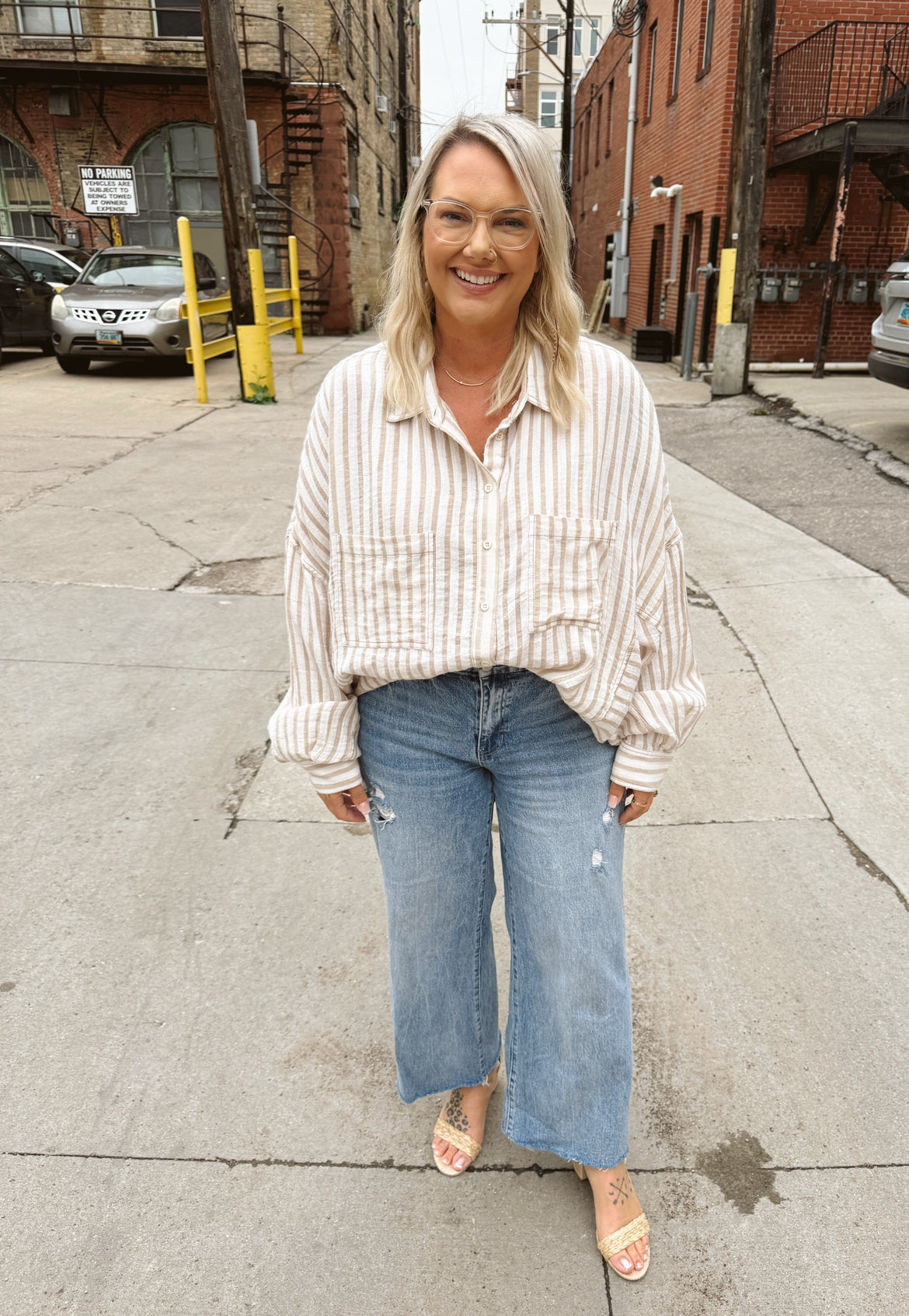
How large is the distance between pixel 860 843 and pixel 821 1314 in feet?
5.19

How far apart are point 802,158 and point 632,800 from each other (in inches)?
561

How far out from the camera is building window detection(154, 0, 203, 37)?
19.3 m

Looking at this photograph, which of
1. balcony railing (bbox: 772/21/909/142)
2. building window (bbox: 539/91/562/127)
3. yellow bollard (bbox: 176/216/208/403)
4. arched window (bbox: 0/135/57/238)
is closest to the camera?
yellow bollard (bbox: 176/216/208/403)

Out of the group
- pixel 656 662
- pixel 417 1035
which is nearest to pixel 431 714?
pixel 656 662

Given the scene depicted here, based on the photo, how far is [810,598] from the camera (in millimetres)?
4902

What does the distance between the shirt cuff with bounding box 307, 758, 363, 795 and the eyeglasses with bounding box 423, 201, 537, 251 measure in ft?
2.90

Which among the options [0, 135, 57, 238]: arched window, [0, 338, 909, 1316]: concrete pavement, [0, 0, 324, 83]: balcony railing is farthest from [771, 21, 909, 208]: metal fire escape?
[0, 135, 57, 238]: arched window

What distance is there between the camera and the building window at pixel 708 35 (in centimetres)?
1479

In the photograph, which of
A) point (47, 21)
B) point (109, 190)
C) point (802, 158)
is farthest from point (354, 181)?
point (802, 158)

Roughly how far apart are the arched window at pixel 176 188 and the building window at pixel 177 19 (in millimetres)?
1618

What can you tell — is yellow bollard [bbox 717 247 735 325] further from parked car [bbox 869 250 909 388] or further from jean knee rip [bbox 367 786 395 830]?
jean knee rip [bbox 367 786 395 830]

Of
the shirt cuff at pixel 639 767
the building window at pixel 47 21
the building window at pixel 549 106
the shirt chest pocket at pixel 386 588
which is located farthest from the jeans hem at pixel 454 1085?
the building window at pixel 549 106

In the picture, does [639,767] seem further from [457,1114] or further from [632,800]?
[457,1114]

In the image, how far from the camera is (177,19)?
Result: 19.4m
